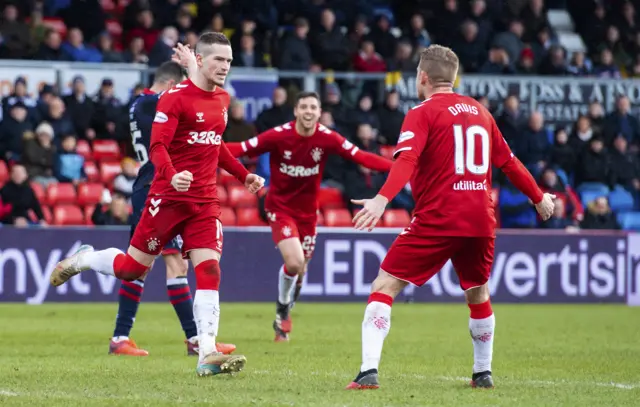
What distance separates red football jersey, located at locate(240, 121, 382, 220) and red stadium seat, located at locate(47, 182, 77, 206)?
22.8 ft

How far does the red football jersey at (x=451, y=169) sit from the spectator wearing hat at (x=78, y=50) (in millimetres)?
14180

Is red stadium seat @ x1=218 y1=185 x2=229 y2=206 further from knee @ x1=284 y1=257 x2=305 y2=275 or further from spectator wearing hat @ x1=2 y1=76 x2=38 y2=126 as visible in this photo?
knee @ x1=284 y1=257 x2=305 y2=275

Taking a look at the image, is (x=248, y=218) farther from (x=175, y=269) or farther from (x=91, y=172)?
(x=175, y=269)

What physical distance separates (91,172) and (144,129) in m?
9.81

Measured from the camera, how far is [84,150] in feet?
66.4

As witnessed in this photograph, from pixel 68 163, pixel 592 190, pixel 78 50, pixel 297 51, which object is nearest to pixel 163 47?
pixel 78 50

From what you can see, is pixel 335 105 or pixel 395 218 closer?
pixel 395 218

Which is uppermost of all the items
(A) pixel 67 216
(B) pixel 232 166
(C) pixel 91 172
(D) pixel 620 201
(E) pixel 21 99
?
(E) pixel 21 99

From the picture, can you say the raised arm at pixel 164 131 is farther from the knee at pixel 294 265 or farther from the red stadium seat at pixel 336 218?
the red stadium seat at pixel 336 218

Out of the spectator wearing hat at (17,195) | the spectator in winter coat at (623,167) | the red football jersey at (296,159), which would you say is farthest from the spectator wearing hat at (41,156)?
the spectator in winter coat at (623,167)

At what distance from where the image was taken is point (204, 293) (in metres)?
8.55

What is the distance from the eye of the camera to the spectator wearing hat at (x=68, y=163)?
19.6m

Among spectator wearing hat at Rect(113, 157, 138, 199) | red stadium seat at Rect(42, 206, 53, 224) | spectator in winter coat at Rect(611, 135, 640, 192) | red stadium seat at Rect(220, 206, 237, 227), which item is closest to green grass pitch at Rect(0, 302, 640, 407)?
red stadium seat at Rect(42, 206, 53, 224)

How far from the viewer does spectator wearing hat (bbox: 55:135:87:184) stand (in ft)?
64.2
